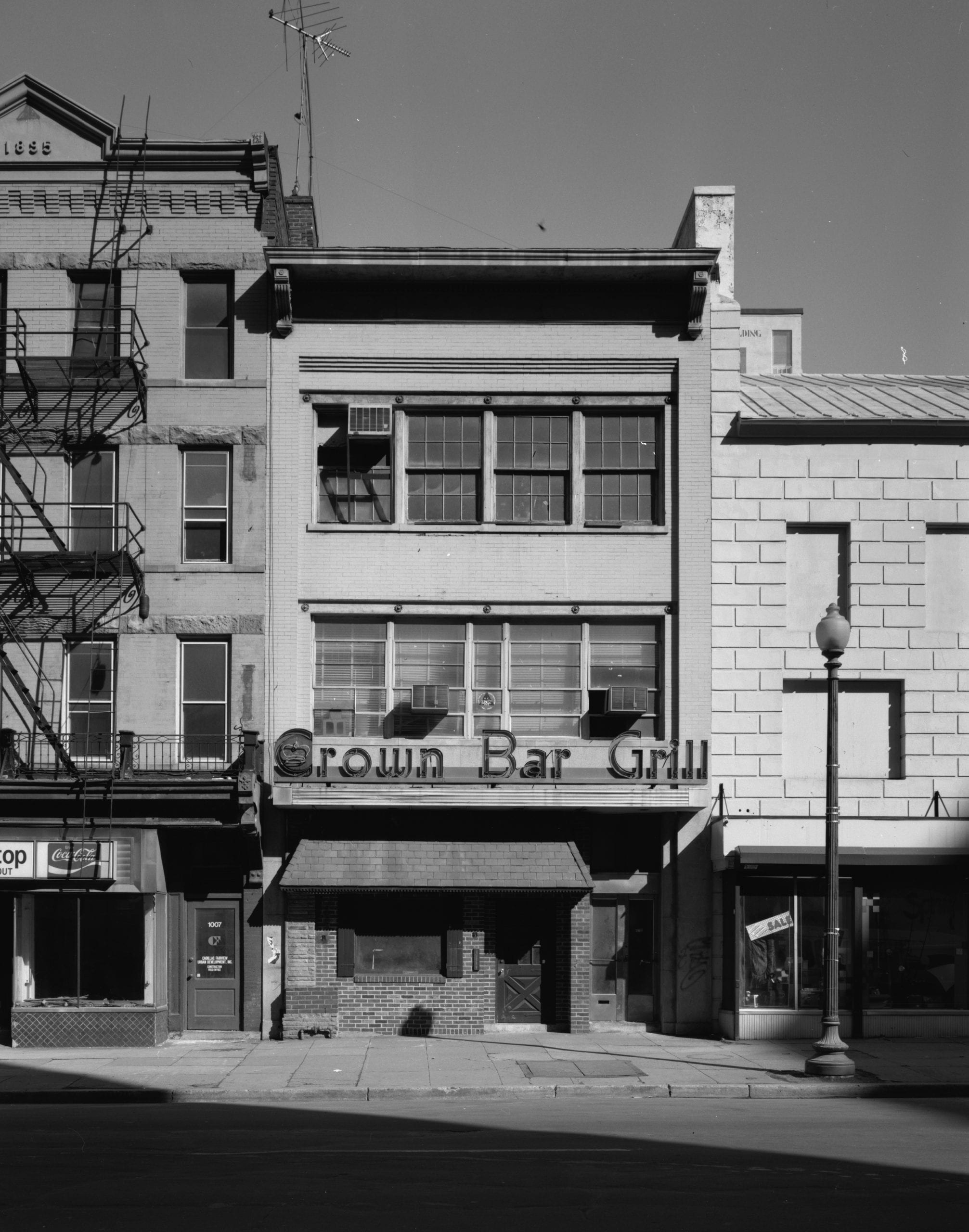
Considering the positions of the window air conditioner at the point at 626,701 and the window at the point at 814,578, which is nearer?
the window air conditioner at the point at 626,701

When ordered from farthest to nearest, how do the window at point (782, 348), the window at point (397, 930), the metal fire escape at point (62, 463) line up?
the window at point (782, 348) < the window at point (397, 930) < the metal fire escape at point (62, 463)

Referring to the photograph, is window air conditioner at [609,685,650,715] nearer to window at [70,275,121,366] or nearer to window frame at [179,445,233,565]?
window frame at [179,445,233,565]

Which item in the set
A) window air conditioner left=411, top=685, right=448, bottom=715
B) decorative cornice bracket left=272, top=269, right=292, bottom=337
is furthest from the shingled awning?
decorative cornice bracket left=272, top=269, right=292, bottom=337

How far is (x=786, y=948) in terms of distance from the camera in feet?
69.2

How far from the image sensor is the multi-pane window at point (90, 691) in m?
22.1

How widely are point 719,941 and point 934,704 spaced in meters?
5.53

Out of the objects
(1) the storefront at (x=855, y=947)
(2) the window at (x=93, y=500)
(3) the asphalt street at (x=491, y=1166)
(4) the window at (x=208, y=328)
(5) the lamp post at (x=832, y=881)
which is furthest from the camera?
(4) the window at (x=208, y=328)

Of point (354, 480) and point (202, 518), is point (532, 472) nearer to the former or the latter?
point (354, 480)

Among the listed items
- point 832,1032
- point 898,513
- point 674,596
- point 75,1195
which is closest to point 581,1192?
point 75,1195

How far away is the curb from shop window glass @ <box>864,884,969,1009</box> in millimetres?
4434

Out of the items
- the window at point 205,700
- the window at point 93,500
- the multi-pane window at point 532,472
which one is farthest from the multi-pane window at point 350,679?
the window at point 93,500

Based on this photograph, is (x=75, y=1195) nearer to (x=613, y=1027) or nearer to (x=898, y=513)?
(x=613, y=1027)

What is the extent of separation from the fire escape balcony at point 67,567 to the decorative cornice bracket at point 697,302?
10.3m

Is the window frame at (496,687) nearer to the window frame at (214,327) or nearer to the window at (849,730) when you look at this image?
the window at (849,730)
